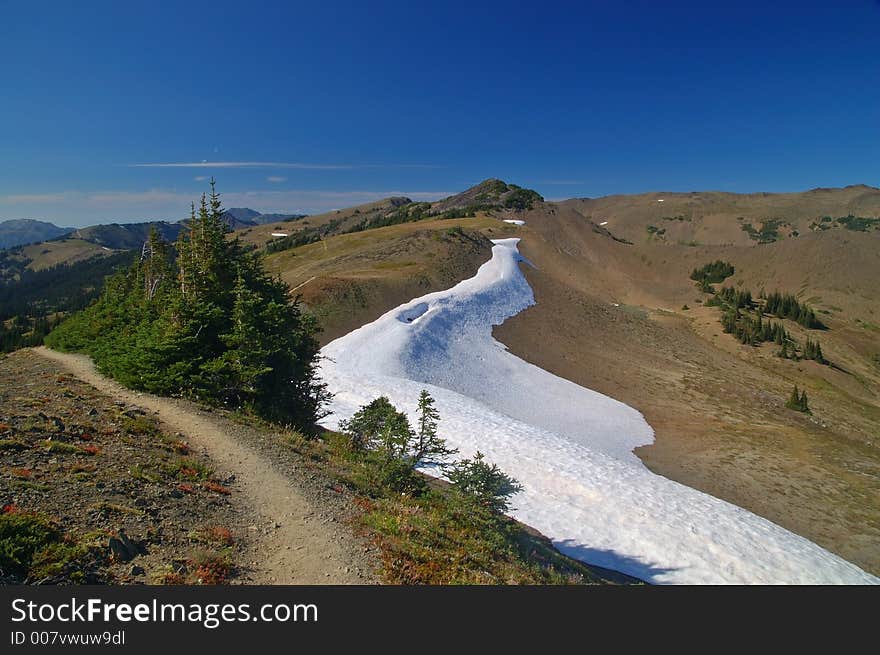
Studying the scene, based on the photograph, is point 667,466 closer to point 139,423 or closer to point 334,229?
point 139,423

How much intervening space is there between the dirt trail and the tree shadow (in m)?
7.48

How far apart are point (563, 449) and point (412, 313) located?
16441 mm

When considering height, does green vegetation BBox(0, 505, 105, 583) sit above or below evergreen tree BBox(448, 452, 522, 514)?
above

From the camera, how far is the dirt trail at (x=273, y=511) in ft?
20.5

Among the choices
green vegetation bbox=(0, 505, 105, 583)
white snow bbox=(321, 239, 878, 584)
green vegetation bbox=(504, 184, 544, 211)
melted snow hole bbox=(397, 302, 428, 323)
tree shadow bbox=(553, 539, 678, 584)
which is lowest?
tree shadow bbox=(553, 539, 678, 584)

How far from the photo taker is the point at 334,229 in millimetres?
141625

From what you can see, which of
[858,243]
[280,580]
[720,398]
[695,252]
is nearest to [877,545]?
[720,398]

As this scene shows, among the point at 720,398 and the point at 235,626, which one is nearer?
the point at 235,626

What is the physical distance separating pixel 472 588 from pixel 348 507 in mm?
3868

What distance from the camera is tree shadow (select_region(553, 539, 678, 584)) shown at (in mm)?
11430

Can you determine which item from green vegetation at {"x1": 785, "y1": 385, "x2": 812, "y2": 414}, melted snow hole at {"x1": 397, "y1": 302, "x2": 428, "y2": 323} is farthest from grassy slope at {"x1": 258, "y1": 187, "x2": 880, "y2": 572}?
melted snow hole at {"x1": 397, "y1": 302, "x2": 428, "y2": 323}

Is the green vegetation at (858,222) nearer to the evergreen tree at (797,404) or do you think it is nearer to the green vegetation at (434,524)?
the evergreen tree at (797,404)

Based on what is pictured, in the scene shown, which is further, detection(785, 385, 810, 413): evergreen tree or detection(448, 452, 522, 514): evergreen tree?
detection(785, 385, 810, 413): evergreen tree

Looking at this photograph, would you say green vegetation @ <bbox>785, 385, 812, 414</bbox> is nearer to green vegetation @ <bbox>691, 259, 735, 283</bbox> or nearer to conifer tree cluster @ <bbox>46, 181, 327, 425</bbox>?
conifer tree cluster @ <bbox>46, 181, 327, 425</bbox>
